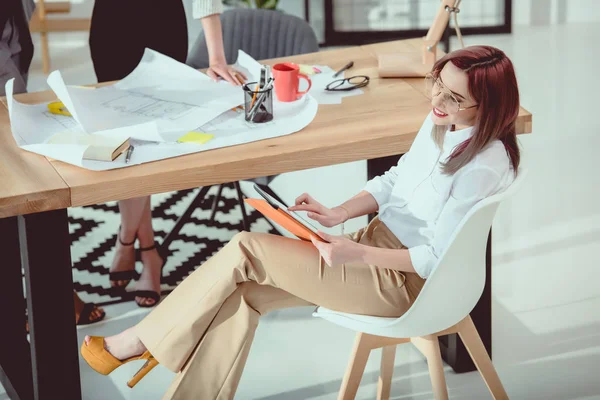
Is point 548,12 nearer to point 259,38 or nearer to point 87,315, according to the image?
point 259,38

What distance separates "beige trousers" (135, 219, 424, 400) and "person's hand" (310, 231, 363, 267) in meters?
0.07

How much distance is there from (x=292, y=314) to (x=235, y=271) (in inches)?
39.7

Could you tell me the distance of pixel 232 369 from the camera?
211 centimetres

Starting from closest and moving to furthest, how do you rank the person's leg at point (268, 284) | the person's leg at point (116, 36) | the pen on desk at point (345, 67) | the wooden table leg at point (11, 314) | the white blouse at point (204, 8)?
1. the person's leg at point (268, 284)
2. the wooden table leg at point (11, 314)
3. the pen on desk at point (345, 67)
4. the white blouse at point (204, 8)
5. the person's leg at point (116, 36)

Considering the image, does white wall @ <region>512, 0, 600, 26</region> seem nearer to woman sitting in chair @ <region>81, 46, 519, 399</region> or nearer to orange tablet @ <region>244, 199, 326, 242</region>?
woman sitting in chair @ <region>81, 46, 519, 399</region>

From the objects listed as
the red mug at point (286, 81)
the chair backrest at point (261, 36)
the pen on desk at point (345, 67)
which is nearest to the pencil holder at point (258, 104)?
the red mug at point (286, 81)

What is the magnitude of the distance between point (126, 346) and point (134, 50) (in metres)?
1.29

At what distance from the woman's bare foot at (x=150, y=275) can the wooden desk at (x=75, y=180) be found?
2.63 feet

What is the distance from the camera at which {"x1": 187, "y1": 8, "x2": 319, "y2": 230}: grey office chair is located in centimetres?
350

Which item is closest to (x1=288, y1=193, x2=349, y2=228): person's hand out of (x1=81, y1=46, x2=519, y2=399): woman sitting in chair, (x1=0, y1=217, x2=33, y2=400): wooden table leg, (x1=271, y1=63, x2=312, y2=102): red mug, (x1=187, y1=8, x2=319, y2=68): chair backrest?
(x1=81, y1=46, x2=519, y2=399): woman sitting in chair

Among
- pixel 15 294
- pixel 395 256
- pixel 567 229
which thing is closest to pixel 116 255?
pixel 15 294

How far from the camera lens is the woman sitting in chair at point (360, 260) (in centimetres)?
198

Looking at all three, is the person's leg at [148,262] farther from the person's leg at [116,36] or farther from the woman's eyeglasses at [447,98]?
the woman's eyeglasses at [447,98]

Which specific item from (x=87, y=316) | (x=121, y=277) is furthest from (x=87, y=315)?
(x=121, y=277)
